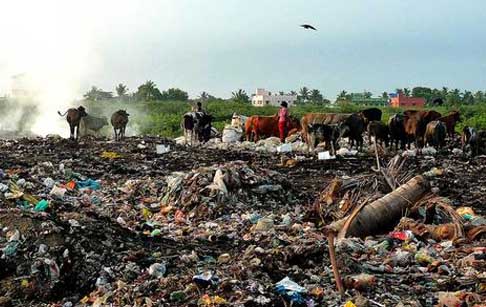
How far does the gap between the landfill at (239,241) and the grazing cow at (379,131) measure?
21.6ft

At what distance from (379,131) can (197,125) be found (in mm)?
5865

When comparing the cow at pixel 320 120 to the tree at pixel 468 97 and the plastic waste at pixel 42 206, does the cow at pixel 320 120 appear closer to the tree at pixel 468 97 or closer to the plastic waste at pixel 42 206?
the plastic waste at pixel 42 206

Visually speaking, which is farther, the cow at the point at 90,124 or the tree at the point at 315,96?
the tree at the point at 315,96

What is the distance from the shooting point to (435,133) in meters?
17.6

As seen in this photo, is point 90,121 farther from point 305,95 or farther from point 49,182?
point 305,95

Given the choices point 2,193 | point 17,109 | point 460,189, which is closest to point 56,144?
point 2,193

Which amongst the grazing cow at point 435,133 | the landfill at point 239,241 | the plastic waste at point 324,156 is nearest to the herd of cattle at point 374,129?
the grazing cow at point 435,133

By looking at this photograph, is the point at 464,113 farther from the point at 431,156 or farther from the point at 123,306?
the point at 123,306

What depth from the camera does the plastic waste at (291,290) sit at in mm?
4785

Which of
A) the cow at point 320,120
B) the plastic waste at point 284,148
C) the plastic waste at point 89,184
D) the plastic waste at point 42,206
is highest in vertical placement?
the cow at point 320,120

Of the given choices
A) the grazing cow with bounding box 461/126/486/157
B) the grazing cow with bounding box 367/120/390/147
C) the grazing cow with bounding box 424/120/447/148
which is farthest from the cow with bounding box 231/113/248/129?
the grazing cow with bounding box 461/126/486/157

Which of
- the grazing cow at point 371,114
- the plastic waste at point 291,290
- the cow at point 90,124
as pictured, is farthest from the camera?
the cow at point 90,124

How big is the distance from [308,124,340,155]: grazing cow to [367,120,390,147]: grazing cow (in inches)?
46.7

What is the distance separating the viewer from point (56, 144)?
59.2 feet
